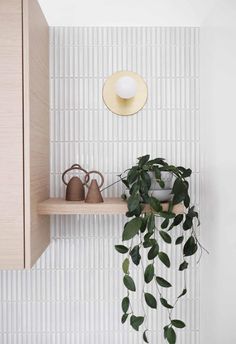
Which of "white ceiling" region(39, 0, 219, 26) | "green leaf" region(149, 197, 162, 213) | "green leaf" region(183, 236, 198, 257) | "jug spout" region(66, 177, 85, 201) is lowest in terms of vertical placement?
"green leaf" region(183, 236, 198, 257)

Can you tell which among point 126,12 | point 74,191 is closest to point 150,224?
point 74,191

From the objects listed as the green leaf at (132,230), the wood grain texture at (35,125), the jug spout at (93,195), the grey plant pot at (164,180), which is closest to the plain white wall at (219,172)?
the grey plant pot at (164,180)

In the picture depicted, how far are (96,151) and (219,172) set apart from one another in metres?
0.52

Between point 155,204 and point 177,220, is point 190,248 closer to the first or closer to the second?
point 177,220

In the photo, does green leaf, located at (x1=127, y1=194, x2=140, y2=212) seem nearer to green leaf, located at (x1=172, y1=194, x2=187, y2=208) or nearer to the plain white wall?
green leaf, located at (x1=172, y1=194, x2=187, y2=208)

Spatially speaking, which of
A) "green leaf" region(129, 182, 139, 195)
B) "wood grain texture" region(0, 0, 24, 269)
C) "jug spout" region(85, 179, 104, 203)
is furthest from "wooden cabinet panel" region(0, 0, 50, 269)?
"green leaf" region(129, 182, 139, 195)

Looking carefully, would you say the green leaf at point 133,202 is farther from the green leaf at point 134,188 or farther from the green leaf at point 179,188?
the green leaf at point 179,188

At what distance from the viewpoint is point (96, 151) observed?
1.78 meters

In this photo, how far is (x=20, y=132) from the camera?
1.35m

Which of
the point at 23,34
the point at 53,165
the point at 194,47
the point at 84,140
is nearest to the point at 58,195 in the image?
the point at 53,165

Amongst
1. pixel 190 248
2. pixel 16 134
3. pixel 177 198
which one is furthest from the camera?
pixel 190 248

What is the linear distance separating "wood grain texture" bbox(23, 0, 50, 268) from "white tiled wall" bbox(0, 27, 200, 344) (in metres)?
0.09

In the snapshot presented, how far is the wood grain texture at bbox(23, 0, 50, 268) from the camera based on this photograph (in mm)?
1347

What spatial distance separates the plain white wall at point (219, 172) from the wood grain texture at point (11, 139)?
0.70 meters
